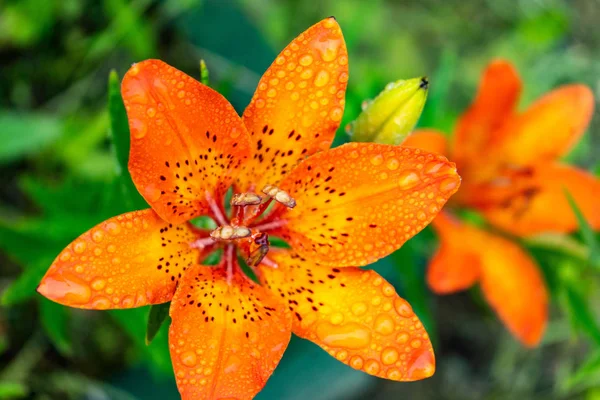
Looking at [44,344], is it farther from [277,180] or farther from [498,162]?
[498,162]

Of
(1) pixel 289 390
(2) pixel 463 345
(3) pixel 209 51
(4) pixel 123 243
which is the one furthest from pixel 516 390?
(4) pixel 123 243

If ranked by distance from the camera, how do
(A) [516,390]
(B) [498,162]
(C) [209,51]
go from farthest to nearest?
(A) [516,390] < (C) [209,51] < (B) [498,162]

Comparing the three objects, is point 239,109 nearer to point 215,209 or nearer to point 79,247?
point 215,209

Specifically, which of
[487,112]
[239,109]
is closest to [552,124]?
[487,112]

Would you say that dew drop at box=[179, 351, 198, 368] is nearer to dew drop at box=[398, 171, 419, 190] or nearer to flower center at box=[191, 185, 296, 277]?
flower center at box=[191, 185, 296, 277]

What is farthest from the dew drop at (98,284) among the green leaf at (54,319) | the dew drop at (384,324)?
the green leaf at (54,319)
